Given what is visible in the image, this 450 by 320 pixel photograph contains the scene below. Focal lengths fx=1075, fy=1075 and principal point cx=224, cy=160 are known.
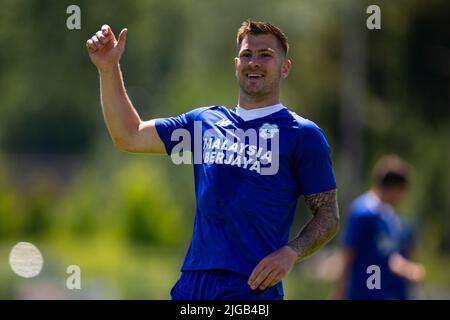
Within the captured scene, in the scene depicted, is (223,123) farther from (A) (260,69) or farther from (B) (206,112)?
(A) (260,69)

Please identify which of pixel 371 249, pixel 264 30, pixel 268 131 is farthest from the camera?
pixel 371 249

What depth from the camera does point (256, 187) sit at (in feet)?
19.2

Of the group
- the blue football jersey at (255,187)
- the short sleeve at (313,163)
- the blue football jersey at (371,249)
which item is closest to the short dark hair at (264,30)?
the blue football jersey at (255,187)

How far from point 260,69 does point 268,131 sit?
35 centimetres

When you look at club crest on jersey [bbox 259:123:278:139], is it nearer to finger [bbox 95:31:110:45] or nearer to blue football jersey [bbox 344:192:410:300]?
finger [bbox 95:31:110:45]

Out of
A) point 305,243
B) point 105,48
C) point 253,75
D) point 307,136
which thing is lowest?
point 305,243

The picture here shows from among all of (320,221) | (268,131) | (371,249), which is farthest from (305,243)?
(371,249)

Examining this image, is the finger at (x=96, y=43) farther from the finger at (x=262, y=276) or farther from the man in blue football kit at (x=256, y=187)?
the finger at (x=262, y=276)

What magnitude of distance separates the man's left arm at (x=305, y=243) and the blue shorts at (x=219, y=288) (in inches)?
3.6

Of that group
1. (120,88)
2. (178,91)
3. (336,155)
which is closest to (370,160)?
(336,155)

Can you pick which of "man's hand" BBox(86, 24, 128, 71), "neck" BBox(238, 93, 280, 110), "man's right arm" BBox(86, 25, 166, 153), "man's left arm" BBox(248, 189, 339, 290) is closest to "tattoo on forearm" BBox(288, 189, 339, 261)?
"man's left arm" BBox(248, 189, 339, 290)

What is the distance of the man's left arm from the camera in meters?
5.66

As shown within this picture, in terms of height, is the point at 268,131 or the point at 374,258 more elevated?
the point at 268,131

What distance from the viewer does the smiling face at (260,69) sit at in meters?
5.95
